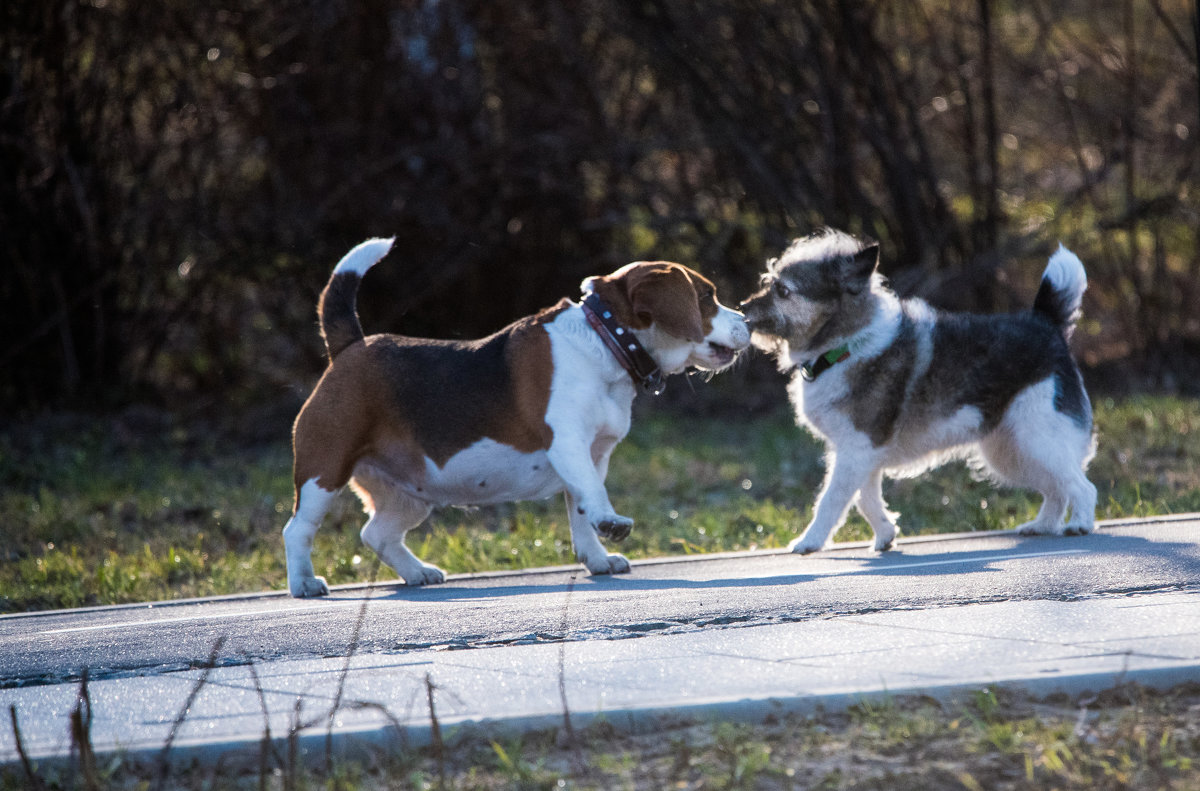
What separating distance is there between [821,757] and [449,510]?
20.0 feet

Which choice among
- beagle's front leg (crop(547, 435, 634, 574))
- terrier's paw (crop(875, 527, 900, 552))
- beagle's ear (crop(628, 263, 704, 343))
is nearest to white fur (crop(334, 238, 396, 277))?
beagle's ear (crop(628, 263, 704, 343))

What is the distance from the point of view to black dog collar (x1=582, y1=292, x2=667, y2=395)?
18.5 feet

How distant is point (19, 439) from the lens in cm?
1166

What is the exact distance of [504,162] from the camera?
12.3m

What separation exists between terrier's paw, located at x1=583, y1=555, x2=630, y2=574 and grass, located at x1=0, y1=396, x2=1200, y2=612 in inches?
40.7

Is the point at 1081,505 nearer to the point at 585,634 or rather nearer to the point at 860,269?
the point at 860,269

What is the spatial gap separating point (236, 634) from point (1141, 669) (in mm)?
3079

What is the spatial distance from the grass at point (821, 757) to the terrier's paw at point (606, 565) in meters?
2.65

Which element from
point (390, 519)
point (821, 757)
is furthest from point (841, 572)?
point (821, 757)

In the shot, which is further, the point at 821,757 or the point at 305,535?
the point at 305,535

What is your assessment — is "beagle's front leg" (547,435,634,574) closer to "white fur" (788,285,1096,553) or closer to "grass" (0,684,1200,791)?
"white fur" (788,285,1096,553)

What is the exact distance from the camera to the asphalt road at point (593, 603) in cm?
438

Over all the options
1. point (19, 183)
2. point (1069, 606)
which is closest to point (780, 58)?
point (19, 183)

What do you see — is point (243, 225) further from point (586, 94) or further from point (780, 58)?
point (780, 58)
